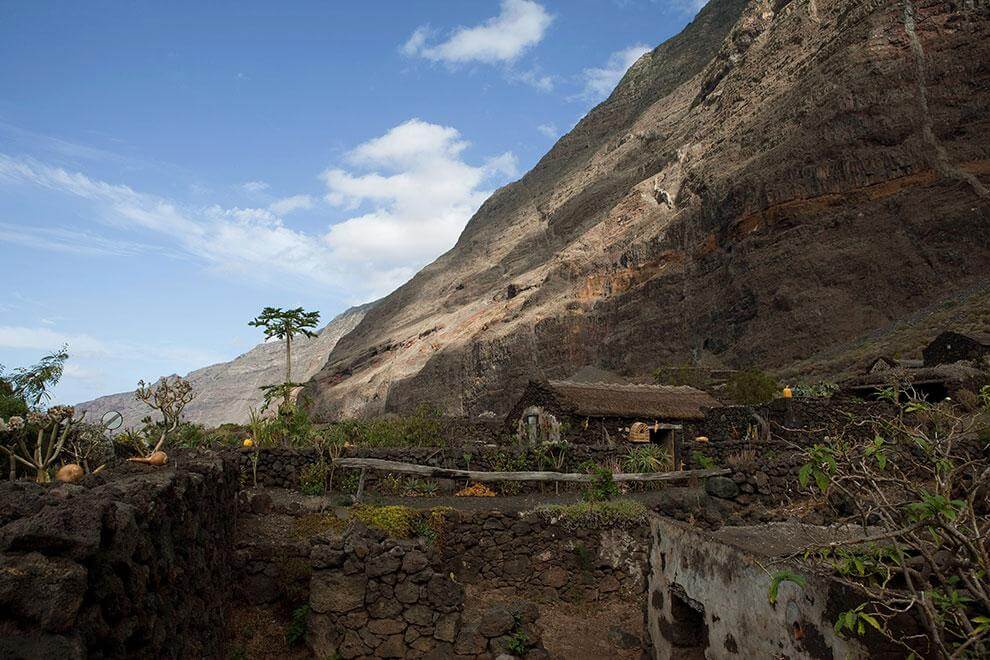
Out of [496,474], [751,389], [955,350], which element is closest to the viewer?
[496,474]

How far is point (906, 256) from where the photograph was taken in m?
44.9

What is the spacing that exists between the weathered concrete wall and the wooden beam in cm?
511

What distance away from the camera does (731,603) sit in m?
6.18

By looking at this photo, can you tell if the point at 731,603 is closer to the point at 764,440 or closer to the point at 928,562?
the point at 928,562

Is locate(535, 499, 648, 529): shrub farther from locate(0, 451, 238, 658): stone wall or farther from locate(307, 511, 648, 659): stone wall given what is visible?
locate(0, 451, 238, 658): stone wall

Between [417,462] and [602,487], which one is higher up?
[417,462]

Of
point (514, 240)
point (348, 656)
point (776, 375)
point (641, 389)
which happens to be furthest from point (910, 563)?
point (514, 240)

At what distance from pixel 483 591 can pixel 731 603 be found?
585cm

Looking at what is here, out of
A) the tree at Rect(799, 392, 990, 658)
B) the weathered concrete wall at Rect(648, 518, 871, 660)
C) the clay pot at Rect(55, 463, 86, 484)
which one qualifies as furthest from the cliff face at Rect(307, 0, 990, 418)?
the clay pot at Rect(55, 463, 86, 484)

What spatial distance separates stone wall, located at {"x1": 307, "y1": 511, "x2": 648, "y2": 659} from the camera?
809 centimetres

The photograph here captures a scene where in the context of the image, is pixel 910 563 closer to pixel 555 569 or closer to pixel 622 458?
pixel 555 569

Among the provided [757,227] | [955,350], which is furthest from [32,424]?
[757,227]

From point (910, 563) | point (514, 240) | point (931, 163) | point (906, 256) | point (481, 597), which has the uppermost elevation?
point (514, 240)

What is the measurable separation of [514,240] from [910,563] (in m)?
95.9
